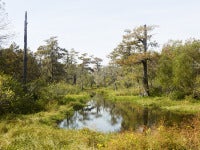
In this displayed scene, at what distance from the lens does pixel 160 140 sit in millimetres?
10266

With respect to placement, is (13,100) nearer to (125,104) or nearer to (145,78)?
(125,104)

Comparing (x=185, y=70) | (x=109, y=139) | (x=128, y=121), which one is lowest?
(x=128, y=121)

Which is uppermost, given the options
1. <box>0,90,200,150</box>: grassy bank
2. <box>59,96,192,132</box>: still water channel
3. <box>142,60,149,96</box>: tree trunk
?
<box>142,60,149,96</box>: tree trunk

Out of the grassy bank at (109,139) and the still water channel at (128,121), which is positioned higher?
the grassy bank at (109,139)

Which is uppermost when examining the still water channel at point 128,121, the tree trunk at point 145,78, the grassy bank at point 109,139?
the tree trunk at point 145,78

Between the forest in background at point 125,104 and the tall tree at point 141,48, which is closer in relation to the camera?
the forest in background at point 125,104

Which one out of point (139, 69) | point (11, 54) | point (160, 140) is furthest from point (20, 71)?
point (160, 140)

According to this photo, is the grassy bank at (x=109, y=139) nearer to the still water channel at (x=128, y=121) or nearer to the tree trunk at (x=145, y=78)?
the still water channel at (x=128, y=121)

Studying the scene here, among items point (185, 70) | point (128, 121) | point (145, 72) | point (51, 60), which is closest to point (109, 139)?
point (128, 121)

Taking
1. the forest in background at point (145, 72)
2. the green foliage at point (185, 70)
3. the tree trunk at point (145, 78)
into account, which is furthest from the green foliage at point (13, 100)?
the tree trunk at point (145, 78)

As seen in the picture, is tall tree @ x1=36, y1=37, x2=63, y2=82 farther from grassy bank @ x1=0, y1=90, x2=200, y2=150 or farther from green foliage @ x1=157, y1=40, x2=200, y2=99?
grassy bank @ x1=0, y1=90, x2=200, y2=150

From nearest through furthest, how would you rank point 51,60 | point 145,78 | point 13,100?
point 13,100 → point 145,78 → point 51,60

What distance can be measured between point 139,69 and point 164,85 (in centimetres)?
888

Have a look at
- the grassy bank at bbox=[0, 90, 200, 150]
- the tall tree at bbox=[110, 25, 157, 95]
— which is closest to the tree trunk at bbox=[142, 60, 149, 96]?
the tall tree at bbox=[110, 25, 157, 95]
